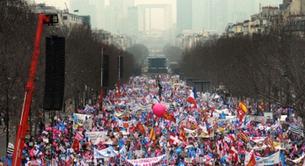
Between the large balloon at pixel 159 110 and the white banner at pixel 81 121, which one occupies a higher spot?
the large balloon at pixel 159 110

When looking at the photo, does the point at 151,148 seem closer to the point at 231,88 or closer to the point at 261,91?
the point at 261,91

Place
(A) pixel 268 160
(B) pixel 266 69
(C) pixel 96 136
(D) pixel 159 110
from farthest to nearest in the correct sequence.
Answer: (B) pixel 266 69 < (D) pixel 159 110 < (C) pixel 96 136 < (A) pixel 268 160

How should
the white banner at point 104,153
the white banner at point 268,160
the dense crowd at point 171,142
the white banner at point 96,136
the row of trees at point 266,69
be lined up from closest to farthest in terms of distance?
the white banner at point 268,160, the white banner at point 104,153, the dense crowd at point 171,142, the white banner at point 96,136, the row of trees at point 266,69

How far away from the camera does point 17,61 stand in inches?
1432

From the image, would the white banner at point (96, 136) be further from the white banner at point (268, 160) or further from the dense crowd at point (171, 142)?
the white banner at point (268, 160)

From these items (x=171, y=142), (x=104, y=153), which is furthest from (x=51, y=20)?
(x=171, y=142)

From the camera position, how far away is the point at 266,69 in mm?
62188

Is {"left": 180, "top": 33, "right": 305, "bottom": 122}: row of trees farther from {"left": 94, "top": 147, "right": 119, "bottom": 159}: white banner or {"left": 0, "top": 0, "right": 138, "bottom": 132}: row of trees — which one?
{"left": 0, "top": 0, "right": 138, "bottom": 132}: row of trees

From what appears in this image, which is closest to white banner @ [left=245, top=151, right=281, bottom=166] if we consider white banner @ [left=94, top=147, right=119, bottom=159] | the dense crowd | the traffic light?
the dense crowd

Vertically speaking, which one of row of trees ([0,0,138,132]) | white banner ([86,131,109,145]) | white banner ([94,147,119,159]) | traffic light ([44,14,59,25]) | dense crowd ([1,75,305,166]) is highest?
traffic light ([44,14,59,25])

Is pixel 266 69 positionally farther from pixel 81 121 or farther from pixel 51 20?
pixel 51 20

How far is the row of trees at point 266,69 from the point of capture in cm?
4930

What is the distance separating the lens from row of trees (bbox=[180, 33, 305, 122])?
162ft

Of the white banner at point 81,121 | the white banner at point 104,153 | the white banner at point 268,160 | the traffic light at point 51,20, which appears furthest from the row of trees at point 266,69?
→ the traffic light at point 51,20
